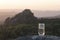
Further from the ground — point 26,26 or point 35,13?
point 35,13

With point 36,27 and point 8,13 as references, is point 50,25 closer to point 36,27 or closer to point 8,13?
point 36,27

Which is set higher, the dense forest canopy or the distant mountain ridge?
the distant mountain ridge

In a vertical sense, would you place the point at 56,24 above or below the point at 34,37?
above

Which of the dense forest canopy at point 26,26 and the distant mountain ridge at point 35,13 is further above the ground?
the distant mountain ridge at point 35,13

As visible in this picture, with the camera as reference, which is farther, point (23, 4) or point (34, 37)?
point (23, 4)

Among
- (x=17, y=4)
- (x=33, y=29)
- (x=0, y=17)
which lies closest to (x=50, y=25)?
(x=33, y=29)

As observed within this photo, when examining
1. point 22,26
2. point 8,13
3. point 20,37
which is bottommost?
point 20,37

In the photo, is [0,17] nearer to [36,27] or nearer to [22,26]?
[22,26]

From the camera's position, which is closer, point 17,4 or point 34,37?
point 34,37

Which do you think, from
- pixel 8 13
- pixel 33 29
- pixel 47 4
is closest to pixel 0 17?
pixel 8 13
